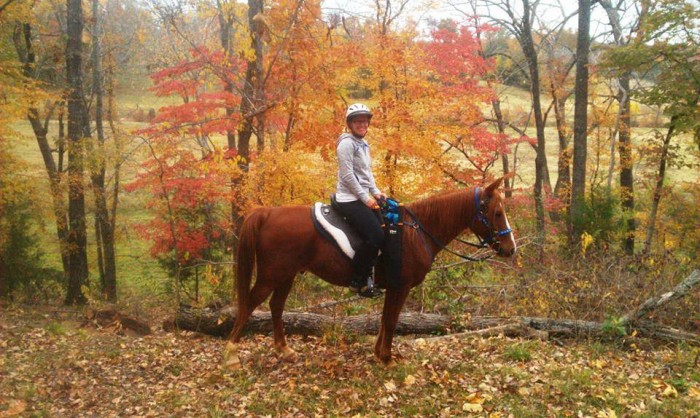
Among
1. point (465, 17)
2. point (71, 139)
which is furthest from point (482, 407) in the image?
point (465, 17)

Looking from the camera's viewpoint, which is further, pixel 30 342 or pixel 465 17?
pixel 465 17

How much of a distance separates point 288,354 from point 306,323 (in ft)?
3.68

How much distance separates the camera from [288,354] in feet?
21.2

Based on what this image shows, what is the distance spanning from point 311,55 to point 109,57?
12301 millimetres

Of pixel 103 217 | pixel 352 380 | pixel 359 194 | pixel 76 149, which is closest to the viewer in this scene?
pixel 359 194

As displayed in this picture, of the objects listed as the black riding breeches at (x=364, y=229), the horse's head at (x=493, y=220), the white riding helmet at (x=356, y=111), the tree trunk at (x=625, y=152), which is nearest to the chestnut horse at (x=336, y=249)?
the horse's head at (x=493, y=220)

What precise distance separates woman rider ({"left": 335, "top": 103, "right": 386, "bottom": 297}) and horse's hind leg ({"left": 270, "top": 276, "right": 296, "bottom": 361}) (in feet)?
3.75

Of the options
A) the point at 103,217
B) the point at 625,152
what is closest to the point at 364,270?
the point at 103,217

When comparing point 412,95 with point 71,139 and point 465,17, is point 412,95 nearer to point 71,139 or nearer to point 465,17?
point 465,17

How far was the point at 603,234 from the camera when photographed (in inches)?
501

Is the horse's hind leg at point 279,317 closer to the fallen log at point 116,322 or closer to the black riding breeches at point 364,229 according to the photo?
the black riding breeches at point 364,229

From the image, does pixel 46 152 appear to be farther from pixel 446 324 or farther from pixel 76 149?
pixel 446 324

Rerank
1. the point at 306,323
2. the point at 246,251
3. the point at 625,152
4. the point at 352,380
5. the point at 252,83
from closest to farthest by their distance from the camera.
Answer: the point at 352,380
the point at 246,251
the point at 306,323
the point at 252,83
the point at 625,152

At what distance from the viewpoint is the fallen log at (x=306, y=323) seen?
757 centimetres
